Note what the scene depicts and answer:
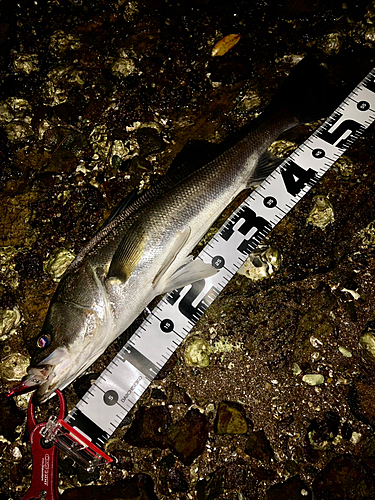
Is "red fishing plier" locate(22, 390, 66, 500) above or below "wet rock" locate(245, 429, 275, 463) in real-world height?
below

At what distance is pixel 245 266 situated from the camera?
3268 millimetres

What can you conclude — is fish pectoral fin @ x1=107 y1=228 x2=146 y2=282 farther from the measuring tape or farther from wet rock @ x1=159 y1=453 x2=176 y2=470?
wet rock @ x1=159 y1=453 x2=176 y2=470

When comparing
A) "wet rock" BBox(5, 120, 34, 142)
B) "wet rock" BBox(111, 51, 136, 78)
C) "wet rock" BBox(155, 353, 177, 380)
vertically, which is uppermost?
"wet rock" BBox(111, 51, 136, 78)

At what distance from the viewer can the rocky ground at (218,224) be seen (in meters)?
2.89

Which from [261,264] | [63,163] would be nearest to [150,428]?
[261,264]

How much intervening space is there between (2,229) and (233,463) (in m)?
3.16

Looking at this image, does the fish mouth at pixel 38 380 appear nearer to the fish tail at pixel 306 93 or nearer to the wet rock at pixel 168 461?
the wet rock at pixel 168 461

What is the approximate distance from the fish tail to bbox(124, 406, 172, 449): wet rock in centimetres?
303

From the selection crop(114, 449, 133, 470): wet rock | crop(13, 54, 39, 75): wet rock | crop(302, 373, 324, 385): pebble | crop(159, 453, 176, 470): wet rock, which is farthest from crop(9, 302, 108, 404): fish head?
crop(13, 54, 39, 75): wet rock

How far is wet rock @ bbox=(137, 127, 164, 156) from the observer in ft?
12.1

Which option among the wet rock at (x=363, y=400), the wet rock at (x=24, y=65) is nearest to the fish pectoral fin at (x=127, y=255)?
the wet rock at (x=363, y=400)

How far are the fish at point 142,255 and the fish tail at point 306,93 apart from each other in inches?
0.7

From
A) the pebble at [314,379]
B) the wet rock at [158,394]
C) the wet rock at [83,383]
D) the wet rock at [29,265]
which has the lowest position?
the wet rock at [83,383]

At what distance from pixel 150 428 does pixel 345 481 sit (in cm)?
160
